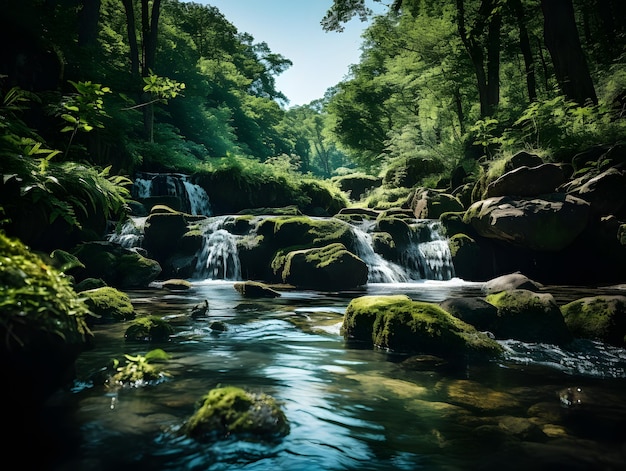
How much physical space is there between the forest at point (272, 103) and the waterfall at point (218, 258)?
3510mm

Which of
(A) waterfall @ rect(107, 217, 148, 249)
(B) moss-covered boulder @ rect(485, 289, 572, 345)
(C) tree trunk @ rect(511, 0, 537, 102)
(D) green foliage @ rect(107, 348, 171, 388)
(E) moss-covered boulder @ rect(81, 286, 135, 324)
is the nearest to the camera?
(D) green foliage @ rect(107, 348, 171, 388)

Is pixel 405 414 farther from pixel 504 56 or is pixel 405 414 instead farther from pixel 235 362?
pixel 504 56

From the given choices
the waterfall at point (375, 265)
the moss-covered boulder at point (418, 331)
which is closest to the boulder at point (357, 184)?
the waterfall at point (375, 265)

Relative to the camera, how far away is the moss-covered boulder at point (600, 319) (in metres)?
5.52

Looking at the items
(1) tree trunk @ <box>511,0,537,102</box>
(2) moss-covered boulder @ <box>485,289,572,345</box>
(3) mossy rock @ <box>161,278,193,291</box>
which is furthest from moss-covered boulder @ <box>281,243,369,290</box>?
(1) tree trunk @ <box>511,0,537,102</box>

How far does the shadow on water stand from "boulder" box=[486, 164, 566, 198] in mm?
9251

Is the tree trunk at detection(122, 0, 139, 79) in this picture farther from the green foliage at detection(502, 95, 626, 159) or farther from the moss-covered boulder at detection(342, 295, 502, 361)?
the moss-covered boulder at detection(342, 295, 502, 361)

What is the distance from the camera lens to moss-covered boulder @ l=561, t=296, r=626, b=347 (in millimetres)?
5516

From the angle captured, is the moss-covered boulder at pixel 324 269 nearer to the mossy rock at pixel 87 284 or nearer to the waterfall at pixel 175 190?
the mossy rock at pixel 87 284

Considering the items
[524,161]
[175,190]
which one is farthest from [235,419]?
[175,190]

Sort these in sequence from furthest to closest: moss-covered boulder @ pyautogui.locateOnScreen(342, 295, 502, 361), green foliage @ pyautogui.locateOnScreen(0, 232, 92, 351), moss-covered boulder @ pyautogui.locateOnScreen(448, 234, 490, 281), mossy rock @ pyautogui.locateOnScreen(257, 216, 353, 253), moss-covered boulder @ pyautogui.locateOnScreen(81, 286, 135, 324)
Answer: moss-covered boulder @ pyautogui.locateOnScreen(448, 234, 490, 281) → mossy rock @ pyautogui.locateOnScreen(257, 216, 353, 253) → moss-covered boulder @ pyautogui.locateOnScreen(81, 286, 135, 324) → moss-covered boulder @ pyautogui.locateOnScreen(342, 295, 502, 361) → green foliage @ pyautogui.locateOnScreen(0, 232, 92, 351)

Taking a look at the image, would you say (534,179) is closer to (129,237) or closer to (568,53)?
(568,53)

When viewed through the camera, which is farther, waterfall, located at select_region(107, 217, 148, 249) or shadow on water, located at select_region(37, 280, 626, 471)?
waterfall, located at select_region(107, 217, 148, 249)

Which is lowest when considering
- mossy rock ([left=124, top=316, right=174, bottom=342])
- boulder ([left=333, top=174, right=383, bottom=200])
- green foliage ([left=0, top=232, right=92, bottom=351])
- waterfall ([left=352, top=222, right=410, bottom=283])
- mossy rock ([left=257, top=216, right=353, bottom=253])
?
mossy rock ([left=124, top=316, right=174, bottom=342])
